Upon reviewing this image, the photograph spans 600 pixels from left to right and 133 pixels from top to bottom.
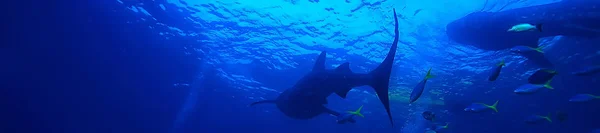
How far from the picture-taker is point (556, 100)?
23547 mm

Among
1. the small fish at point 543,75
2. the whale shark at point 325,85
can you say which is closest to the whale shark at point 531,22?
the small fish at point 543,75

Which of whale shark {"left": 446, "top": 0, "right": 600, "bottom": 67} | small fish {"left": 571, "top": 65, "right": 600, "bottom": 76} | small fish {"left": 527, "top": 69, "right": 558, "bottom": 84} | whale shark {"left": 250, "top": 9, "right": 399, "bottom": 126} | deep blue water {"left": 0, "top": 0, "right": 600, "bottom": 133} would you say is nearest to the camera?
whale shark {"left": 250, "top": 9, "right": 399, "bottom": 126}

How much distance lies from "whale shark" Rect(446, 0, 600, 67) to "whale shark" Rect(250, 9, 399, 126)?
242 inches

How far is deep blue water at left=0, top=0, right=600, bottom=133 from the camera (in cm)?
1237

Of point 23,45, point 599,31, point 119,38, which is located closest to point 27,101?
point 23,45

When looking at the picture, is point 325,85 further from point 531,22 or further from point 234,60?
point 234,60

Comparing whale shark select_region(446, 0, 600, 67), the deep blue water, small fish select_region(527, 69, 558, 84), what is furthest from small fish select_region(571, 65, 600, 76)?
the deep blue water

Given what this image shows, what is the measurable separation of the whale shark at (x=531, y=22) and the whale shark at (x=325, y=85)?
242 inches

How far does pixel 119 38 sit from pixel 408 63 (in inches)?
606

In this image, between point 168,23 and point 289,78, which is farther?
point 289,78

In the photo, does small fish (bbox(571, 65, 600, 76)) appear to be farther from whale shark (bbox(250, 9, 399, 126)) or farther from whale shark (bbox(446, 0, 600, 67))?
whale shark (bbox(250, 9, 399, 126))

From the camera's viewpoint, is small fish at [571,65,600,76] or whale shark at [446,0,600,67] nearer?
small fish at [571,65,600,76]

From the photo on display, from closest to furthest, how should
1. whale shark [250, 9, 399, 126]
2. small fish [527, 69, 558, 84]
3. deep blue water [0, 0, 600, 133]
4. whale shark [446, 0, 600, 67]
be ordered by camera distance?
whale shark [250, 9, 399, 126]
small fish [527, 69, 558, 84]
whale shark [446, 0, 600, 67]
deep blue water [0, 0, 600, 133]

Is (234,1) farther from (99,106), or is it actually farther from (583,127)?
(583,127)
